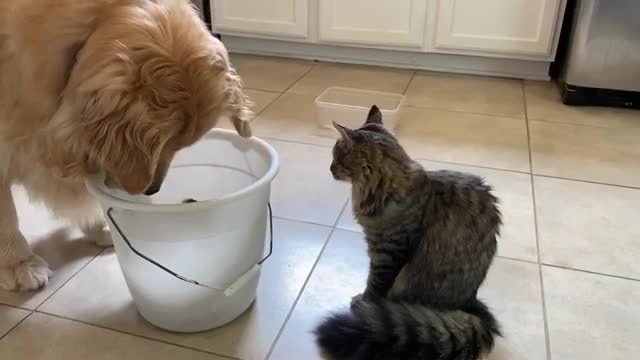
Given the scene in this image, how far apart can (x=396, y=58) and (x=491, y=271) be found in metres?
1.73

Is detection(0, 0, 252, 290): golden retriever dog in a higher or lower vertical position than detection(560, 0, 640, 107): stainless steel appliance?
higher

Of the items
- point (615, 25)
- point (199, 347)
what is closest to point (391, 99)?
point (615, 25)

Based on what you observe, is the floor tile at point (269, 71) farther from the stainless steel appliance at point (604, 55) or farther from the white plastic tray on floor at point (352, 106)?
the stainless steel appliance at point (604, 55)

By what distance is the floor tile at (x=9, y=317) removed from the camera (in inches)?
52.8

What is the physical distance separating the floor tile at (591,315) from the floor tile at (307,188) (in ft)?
2.07

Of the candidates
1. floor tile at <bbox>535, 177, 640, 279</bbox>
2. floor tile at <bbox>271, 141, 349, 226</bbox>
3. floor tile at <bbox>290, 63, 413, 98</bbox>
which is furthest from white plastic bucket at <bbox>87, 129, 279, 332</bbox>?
floor tile at <bbox>290, 63, 413, 98</bbox>

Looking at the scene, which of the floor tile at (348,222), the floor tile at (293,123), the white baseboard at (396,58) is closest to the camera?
the floor tile at (348,222)

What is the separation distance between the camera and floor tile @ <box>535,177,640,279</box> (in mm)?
1565

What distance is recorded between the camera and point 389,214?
4.10 feet

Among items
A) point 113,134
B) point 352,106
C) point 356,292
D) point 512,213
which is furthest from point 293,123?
point 113,134

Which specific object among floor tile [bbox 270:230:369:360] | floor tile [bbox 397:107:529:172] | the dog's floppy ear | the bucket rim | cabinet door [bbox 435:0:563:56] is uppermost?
the dog's floppy ear

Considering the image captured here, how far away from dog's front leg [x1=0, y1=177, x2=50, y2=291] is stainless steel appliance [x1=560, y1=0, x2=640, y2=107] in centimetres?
216

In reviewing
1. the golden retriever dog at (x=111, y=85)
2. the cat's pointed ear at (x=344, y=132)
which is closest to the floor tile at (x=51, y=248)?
the golden retriever dog at (x=111, y=85)

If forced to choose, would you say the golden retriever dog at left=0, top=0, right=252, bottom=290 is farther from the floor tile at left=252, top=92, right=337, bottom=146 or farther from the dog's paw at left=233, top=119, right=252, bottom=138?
the floor tile at left=252, top=92, right=337, bottom=146
